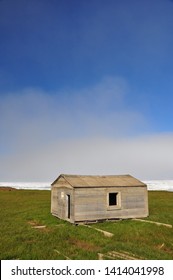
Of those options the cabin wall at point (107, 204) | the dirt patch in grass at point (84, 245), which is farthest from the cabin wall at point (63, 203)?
the dirt patch in grass at point (84, 245)

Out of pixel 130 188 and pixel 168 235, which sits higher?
pixel 130 188

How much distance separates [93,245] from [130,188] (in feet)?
36.3

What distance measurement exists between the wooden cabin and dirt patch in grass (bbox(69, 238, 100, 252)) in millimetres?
5719

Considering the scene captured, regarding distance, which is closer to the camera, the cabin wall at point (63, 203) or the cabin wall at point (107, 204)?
the cabin wall at point (107, 204)

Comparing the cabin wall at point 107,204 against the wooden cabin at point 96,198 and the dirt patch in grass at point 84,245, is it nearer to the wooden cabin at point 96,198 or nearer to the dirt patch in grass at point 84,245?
the wooden cabin at point 96,198

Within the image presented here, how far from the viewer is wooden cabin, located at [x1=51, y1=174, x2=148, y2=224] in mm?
22891

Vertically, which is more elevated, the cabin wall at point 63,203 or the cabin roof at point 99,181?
the cabin roof at point 99,181

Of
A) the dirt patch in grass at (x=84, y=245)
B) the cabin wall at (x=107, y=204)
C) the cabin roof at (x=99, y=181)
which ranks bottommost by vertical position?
the dirt patch in grass at (x=84, y=245)

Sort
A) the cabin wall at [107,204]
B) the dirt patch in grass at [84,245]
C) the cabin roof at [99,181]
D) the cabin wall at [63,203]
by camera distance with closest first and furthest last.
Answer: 1. the dirt patch in grass at [84,245]
2. the cabin wall at [107,204]
3. the cabin wall at [63,203]
4. the cabin roof at [99,181]

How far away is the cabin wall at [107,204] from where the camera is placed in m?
22.9

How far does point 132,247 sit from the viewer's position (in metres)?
14.5
